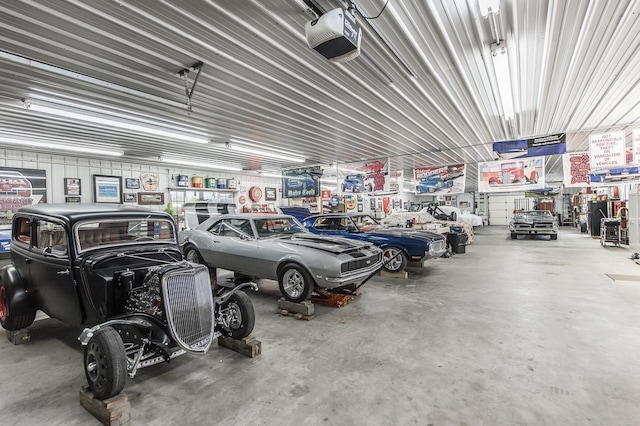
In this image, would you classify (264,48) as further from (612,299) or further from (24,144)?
(24,144)

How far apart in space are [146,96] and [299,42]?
3103mm

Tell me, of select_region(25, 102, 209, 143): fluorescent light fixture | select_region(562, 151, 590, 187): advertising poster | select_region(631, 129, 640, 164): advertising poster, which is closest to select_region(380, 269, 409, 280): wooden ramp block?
select_region(25, 102, 209, 143): fluorescent light fixture

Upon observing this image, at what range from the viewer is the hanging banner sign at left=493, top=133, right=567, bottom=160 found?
8.23m

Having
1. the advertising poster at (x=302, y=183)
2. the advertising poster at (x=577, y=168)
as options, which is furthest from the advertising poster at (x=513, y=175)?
the advertising poster at (x=302, y=183)

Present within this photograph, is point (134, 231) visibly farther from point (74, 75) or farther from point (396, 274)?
point (396, 274)

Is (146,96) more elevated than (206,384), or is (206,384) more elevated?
(146,96)

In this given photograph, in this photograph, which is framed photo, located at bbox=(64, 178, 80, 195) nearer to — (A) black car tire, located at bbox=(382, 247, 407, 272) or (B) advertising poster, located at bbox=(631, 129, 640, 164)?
(A) black car tire, located at bbox=(382, 247, 407, 272)

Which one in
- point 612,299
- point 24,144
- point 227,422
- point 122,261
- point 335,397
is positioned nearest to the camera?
point 227,422

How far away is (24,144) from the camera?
313 inches

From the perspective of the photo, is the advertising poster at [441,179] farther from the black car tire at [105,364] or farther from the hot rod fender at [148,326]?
the black car tire at [105,364]

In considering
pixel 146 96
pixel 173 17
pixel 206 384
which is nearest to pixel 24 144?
pixel 146 96

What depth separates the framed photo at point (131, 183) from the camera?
1117 centimetres

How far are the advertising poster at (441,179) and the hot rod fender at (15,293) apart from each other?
12.0 metres

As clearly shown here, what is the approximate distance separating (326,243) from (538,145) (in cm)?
734
